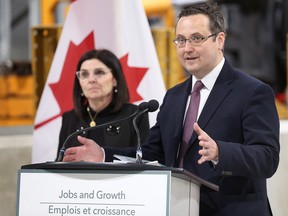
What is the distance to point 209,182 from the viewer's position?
2.70 metres

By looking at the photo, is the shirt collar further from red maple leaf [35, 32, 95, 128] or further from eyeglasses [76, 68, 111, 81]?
red maple leaf [35, 32, 95, 128]

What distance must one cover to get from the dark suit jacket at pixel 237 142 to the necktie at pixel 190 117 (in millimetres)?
23

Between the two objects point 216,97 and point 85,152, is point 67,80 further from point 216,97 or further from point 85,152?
point 216,97

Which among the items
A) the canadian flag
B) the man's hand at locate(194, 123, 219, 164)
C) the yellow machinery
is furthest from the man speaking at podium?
the yellow machinery

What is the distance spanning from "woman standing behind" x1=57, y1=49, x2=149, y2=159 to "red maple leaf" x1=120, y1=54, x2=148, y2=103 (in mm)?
192

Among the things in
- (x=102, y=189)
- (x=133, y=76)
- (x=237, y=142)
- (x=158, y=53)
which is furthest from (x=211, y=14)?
(x=158, y=53)

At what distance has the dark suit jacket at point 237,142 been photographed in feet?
9.01

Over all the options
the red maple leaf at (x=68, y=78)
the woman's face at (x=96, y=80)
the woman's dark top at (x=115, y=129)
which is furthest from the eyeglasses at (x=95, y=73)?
the red maple leaf at (x=68, y=78)

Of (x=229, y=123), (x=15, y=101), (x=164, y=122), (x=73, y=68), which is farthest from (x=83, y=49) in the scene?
(x=15, y=101)

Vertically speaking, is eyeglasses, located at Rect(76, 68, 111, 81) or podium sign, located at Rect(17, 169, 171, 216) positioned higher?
eyeglasses, located at Rect(76, 68, 111, 81)

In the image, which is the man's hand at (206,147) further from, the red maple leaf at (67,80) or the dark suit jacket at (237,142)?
the red maple leaf at (67,80)

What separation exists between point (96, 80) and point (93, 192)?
1.72 m

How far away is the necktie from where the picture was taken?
9.89 ft

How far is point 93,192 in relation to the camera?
8.30ft
